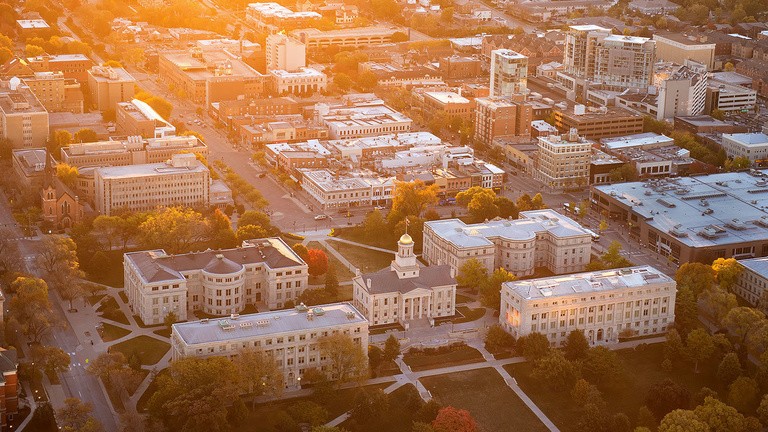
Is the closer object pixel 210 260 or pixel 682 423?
pixel 682 423

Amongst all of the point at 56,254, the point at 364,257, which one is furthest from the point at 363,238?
the point at 56,254

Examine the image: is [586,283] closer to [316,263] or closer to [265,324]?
[316,263]

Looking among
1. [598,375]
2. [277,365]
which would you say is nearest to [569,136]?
[598,375]

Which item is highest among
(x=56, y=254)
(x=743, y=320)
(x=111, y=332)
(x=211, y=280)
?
(x=56, y=254)

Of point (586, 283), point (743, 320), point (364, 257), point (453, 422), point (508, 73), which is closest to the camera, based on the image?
point (453, 422)

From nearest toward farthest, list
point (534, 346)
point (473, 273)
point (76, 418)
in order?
point (76, 418) < point (534, 346) < point (473, 273)

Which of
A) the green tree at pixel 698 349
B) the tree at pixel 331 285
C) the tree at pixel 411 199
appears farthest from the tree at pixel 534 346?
the tree at pixel 411 199

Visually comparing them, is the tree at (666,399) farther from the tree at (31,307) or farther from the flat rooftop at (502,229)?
the tree at (31,307)
